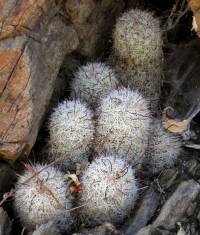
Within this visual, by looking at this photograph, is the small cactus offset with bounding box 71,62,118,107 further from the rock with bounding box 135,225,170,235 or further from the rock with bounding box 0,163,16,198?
the rock with bounding box 135,225,170,235

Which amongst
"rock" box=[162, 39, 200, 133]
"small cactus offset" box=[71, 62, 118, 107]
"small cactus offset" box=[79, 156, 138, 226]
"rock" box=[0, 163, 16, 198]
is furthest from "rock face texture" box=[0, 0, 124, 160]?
"rock" box=[162, 39, 200, 133]

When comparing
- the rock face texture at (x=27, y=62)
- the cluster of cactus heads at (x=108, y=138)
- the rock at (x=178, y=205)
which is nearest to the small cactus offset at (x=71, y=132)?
the cluster of cactus heads at (x=108, y=138)

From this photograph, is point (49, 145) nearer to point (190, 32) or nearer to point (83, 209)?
point (83, 209)

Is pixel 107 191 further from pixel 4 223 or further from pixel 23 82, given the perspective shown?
pixel 23 82

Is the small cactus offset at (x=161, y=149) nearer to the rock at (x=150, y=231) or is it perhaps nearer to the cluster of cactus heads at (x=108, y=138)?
the cluster of cactus heads at (x=108, y=138)

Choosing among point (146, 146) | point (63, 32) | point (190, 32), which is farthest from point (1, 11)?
point (190, 32)
